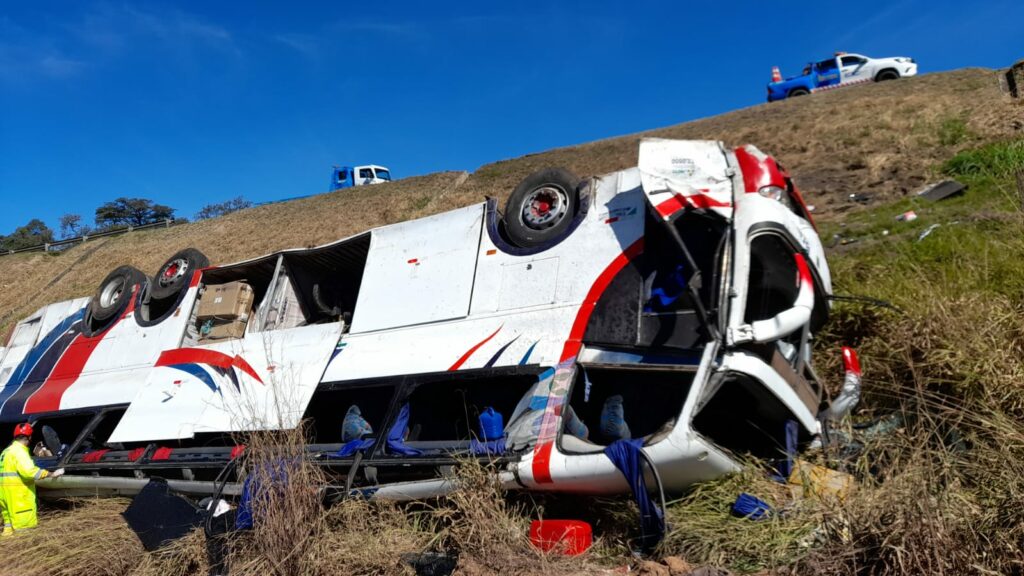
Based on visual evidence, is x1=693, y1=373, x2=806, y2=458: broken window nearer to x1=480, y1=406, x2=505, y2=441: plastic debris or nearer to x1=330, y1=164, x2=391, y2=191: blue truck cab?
x1=480, y1=406, x2=505, y2=441: plastic debris

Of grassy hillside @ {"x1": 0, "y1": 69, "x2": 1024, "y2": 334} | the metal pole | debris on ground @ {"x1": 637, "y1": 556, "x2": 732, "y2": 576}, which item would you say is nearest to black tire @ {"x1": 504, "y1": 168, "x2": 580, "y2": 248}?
debris on ground @ {"x1": 637, "y1": 556, "x2": 732, "y2": 576}

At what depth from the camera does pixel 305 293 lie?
8.20 metres

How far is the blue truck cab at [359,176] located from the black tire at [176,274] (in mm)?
24879

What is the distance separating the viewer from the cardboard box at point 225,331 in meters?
8.03

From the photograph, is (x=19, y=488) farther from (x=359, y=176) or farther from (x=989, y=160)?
(x=359, y=176)

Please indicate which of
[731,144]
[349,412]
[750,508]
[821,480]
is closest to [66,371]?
[349,412]

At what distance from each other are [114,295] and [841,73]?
24.0m

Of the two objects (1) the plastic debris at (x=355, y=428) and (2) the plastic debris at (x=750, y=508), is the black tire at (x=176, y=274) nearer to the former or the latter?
(1) the plastic debris at (x=355, y=428)

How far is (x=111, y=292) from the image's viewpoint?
9.29m

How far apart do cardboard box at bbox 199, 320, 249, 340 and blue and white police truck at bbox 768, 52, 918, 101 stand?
904 inches

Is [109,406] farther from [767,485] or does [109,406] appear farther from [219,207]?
[219,207]

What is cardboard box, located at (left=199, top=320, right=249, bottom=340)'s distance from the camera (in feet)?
26.3

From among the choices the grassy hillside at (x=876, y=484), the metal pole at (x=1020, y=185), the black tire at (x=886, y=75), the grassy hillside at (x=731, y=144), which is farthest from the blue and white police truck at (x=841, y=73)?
the metal pole at (x=1020, y=185)

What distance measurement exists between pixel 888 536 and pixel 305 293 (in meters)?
6.35
